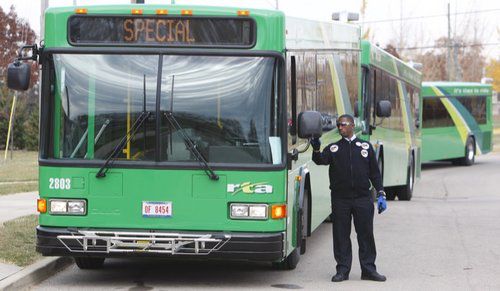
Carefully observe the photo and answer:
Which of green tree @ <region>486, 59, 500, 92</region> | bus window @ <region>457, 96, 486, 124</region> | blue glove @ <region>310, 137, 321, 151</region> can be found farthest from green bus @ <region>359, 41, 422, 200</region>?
green tree @ <region>486, 59, 500, 92</region>

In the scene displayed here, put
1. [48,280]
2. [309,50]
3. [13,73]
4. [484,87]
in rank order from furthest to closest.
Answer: [484,87], [309,50], [48,280], [13,73]

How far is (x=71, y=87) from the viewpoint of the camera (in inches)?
383

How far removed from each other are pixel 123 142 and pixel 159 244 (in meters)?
1.02

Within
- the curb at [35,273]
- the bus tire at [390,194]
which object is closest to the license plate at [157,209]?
the curb at [35,273]

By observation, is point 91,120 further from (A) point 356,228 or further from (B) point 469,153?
(B) point 469,153

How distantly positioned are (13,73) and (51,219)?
142 cm

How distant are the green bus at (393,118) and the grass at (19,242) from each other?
595 centimetres

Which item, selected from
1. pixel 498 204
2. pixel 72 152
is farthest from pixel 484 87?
pixel 72 152

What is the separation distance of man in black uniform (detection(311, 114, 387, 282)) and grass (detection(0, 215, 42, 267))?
3280mm

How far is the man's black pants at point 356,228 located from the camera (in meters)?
10.3

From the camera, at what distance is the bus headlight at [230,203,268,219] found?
9461 millimetres

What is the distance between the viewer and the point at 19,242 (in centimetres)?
1215

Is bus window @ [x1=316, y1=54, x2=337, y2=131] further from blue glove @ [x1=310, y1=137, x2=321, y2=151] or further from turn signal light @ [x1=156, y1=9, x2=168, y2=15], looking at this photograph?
turn signal light @ [x1=156, y1=9, x2=168, y2=15]

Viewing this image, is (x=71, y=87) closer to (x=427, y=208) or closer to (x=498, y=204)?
(x=427, y=208)
